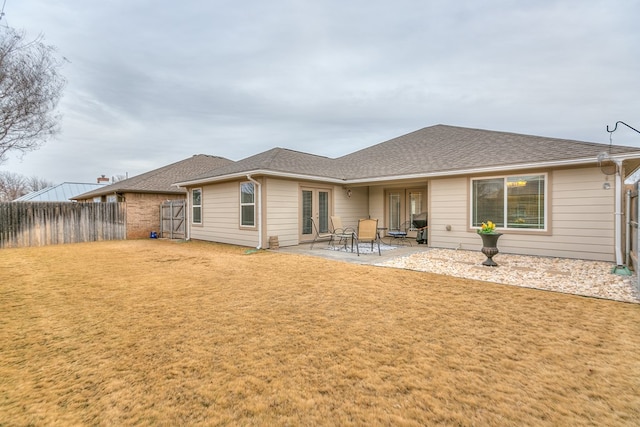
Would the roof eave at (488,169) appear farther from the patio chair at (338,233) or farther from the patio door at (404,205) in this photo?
the patio door at (404,205)

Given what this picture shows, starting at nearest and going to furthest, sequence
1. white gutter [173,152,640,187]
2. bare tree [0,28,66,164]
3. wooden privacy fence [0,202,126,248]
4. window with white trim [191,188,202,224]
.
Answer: bare tree [0,28,66,164] < white gutter [173,152,640,187] < wooden privacy fence [0,202,126,248] < window with white trim [191,188,202,224]

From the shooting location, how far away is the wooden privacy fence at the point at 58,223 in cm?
1073

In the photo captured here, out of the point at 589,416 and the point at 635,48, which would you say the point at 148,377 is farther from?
the point at 635,48

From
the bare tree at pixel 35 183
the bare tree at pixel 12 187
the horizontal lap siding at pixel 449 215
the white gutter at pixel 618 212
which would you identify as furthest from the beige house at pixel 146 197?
the bare tree at pixel 35 183

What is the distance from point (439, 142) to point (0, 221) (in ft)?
54.0

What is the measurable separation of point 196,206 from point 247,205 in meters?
3.90

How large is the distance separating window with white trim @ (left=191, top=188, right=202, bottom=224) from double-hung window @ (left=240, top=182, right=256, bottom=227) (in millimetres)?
3171

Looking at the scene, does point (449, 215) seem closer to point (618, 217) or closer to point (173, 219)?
point (618, 217)

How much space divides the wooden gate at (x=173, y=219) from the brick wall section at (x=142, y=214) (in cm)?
41

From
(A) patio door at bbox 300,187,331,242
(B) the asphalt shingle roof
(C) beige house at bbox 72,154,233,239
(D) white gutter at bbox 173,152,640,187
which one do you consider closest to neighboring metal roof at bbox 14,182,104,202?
(C) beige house at bbox 72,154,233,239

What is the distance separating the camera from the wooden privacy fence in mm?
10727

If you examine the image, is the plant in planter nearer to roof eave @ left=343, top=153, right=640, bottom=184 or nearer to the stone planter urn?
the stone planter urn

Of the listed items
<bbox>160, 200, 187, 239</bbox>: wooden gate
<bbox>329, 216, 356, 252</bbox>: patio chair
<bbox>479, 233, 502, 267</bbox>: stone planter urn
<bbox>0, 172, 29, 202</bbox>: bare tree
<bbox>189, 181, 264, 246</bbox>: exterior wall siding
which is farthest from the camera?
<bbox>0, 172, 29, 202</bbox>: bare tree

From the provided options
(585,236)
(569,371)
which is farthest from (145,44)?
(585,236)
